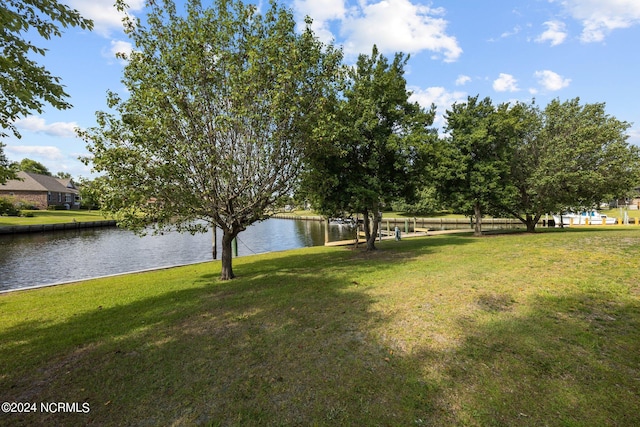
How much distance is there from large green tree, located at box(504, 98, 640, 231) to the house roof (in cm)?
8448

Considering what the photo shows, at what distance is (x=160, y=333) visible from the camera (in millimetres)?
6371

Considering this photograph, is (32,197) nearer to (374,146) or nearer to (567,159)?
(374,146)

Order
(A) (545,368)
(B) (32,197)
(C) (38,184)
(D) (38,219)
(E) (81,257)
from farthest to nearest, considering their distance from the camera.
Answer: (C) (38,184)
(B) (32,197)
(D) (38,219)
(E) (81,257)
(A) (545,368)

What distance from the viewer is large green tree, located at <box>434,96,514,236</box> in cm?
2016

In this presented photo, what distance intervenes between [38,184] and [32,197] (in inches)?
128

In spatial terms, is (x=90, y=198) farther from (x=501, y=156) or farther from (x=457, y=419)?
(x=501, y=156)

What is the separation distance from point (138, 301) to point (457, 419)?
8895mm

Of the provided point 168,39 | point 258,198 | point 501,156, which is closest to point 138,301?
point 258,198

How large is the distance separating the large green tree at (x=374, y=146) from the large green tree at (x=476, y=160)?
564 centimetres

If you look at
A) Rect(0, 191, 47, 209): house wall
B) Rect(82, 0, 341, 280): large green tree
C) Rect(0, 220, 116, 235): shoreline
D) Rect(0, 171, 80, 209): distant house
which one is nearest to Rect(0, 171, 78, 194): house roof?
Rect(0, 171, 80, 209): distant house

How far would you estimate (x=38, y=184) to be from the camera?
6825 centimetres

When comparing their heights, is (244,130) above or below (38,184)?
below

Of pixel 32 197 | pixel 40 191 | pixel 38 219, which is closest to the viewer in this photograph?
pixel 38 219

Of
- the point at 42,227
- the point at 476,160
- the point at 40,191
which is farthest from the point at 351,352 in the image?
the point at 40,191
